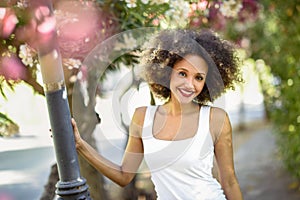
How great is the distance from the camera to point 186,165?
2.30 metres

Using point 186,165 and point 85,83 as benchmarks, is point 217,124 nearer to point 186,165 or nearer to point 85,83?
point 186,165

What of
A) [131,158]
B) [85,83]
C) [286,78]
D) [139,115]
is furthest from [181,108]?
[286,78]

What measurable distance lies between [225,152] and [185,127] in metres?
0.19

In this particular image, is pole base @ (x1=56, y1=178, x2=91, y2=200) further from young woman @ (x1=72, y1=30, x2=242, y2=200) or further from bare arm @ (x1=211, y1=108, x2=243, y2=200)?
bare arm @ (x1=211, y1=108, x2=243, y2=200)

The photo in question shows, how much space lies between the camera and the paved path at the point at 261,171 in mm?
5914

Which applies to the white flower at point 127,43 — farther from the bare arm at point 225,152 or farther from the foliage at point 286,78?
the foliage at point 286,78

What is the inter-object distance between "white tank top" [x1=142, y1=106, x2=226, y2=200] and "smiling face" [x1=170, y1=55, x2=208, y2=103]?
116 millimetres

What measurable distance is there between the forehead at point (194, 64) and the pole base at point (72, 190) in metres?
0.62

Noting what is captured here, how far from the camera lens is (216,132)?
7.74 feet

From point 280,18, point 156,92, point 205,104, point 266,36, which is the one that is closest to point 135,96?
point 156,92

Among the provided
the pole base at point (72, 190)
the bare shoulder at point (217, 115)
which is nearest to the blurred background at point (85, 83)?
the bare shoulder at point (217, 115)

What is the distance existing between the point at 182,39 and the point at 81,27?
28.0 inches

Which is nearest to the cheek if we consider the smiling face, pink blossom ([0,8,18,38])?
the smiling face

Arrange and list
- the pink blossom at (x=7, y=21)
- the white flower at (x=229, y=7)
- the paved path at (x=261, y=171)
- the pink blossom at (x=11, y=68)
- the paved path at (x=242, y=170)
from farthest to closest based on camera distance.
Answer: the paved path at (x=261, y=171) → the white flower at (x=229, y=7) → the paved path at (x=242, y=170) → the pink blossom at (x=11, y=68) → the pink blossom at (x=7, y=21)
